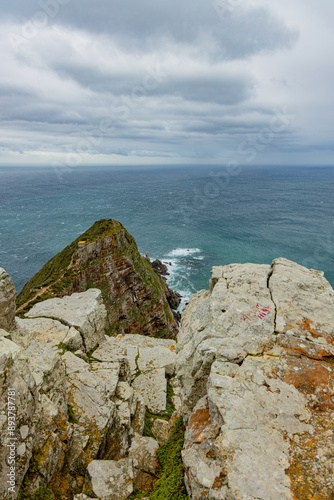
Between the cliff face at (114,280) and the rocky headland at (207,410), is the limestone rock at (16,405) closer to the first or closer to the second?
the rocky headland at (207,410)

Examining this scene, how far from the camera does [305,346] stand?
25.5 feet

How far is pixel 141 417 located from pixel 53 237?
10894 centimetres

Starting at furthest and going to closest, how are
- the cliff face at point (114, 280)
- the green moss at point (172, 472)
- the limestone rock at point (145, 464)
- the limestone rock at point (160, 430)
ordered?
1. the cliff face at point (114, 280)
2. the limestone rock at point (160, 430)
3. the limestone rock at point (145, 464)
4. the green moss at point (172, 472)

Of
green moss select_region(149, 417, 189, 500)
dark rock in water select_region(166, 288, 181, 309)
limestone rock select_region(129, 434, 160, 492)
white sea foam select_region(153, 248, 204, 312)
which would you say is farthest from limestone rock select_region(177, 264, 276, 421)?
white sea foam select_region(153, 248, 204, 312)

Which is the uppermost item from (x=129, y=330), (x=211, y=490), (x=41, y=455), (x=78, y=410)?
(x=211, y=490)

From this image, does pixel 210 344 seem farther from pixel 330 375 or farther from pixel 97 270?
pixel 97 270

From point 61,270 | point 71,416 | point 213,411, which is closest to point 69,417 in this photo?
point 71,416

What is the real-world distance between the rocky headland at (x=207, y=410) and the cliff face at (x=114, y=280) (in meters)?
31.0

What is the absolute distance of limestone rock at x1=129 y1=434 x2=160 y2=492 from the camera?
9609 mm

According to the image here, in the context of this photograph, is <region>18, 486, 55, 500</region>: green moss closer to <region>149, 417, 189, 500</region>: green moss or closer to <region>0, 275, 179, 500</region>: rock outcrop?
<region>0, 275, 179, 500</region>: rock outcrop

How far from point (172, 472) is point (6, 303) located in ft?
31.7

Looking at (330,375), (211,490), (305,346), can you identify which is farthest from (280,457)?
(305,346)

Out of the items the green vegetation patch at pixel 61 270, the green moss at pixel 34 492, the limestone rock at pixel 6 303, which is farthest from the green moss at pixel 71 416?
the green vegetation patch at pixel 61 270

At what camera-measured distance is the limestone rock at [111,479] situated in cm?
904
